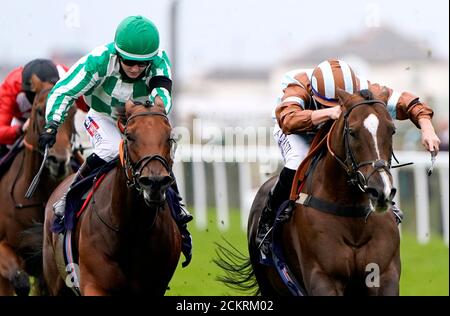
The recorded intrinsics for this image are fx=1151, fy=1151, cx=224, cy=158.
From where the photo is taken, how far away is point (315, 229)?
566 centimetres

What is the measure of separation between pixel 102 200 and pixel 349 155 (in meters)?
1.34

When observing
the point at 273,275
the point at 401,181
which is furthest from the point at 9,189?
the point at 401,181

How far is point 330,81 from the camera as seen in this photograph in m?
5.89

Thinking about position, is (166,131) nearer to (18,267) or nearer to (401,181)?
(18,267)

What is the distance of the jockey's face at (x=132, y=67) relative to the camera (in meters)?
5.96

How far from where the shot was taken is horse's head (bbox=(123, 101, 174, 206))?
5.15m

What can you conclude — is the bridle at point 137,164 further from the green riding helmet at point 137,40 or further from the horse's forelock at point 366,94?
the horse's forelock at point 366,94

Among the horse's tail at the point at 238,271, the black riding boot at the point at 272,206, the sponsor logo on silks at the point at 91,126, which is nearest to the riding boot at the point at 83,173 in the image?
the sponsor logo on silks at the point at 91,126

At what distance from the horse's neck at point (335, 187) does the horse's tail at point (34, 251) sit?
229 centimetres

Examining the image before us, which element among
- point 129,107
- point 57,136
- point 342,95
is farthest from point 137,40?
point 57,136

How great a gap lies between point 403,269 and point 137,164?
5.58m

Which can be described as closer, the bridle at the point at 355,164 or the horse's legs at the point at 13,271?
the bridle at the point at 355,164

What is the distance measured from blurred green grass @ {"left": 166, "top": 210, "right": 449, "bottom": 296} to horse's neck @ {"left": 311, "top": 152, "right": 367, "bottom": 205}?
208 cm

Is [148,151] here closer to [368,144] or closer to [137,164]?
[137,164]
